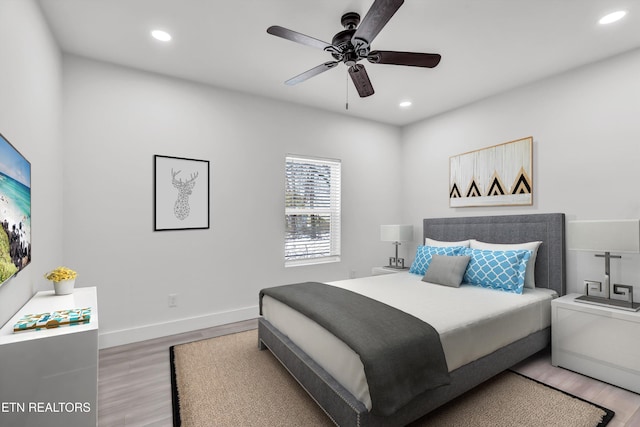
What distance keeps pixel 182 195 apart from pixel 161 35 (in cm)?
149

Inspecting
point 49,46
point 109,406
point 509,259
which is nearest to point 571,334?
point 509,259

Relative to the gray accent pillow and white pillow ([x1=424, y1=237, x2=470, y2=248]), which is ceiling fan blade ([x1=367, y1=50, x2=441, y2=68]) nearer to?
the gray accent pillow

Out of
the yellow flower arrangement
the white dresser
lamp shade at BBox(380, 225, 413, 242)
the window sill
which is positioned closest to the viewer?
the white dresser

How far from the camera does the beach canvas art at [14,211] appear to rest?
1438 millimetres

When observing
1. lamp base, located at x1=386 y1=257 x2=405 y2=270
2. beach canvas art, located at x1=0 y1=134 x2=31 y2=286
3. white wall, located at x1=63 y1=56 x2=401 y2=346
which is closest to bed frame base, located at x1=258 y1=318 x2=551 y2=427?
white wall, located at x1=63 y1=56 x2=401 y2=346

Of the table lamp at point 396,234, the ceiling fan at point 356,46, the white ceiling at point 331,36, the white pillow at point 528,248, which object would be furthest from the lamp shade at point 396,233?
the ceiling fan at point 356,46

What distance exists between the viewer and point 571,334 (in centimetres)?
248

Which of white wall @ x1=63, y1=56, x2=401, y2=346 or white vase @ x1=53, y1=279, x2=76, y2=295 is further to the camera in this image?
white wall @ x1=63, y1=56, x2=401, y2=346

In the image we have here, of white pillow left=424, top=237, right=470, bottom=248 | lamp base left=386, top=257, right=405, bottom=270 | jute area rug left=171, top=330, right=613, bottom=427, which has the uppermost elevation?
white pillow left=424, top=237, right=470, bottom=248

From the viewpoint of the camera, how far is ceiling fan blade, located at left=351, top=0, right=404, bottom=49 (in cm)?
159

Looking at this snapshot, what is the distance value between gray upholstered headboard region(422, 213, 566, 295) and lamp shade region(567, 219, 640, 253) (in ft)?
1.69

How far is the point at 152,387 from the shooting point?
223 cm

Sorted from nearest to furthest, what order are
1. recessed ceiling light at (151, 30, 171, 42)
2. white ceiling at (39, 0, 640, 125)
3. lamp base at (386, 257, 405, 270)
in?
1. white ceiling at (39, 0, 640, 125)
2. recessed ceiling light at (151, 30, 171, 42)
3. lamp base at (386, 257, 405, 270)

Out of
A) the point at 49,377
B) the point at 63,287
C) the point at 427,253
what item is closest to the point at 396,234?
the point at 427,253
